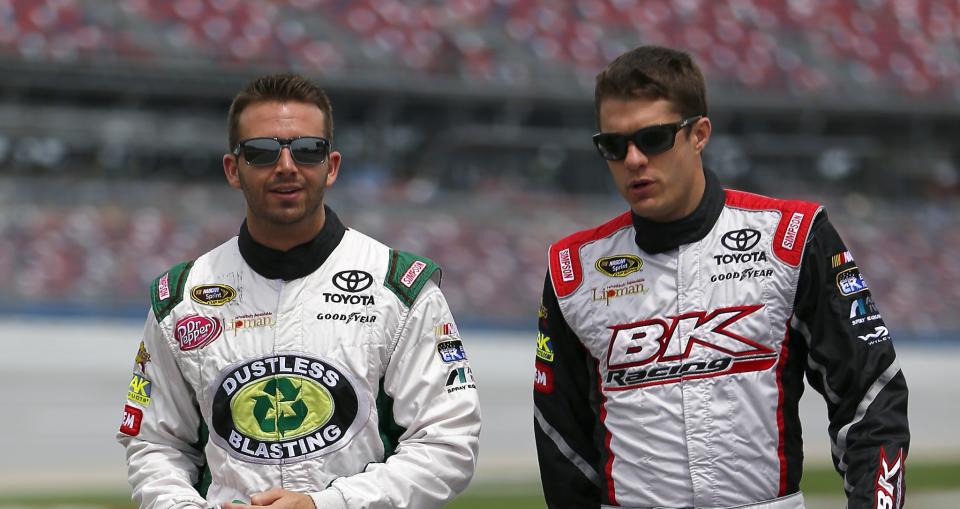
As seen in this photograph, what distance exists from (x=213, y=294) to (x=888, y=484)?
5.12ft

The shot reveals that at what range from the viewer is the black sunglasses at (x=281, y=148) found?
2.76 m

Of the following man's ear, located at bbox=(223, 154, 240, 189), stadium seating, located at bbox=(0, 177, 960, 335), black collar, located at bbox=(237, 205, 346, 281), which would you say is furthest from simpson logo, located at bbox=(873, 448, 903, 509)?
stadium seating, located at bbox=(0, 177, 960, 335)

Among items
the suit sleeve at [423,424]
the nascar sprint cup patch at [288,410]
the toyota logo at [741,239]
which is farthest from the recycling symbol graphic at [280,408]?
the toyota logo at [741,239]

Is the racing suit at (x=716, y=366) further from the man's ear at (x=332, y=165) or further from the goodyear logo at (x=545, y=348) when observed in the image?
the man's ear at (x=332, y=165)

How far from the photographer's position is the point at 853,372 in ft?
8.81

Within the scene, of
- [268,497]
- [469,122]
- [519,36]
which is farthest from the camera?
[519,36]

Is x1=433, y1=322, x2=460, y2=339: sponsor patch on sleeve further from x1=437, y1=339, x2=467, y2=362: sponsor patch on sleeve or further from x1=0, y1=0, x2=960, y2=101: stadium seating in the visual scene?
x1=0, y1=0, x2=960, y2=101: stadium seating

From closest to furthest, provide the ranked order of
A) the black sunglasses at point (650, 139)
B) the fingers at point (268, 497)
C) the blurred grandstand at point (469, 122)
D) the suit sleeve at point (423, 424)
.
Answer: the fingers at point (268, 497)
the suit sleeve at point (423, 424)
the black sunglasses at point (650, 139)
the blurred grandstand at point (469, 122)

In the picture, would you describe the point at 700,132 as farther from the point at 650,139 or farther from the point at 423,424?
the point at 423,424

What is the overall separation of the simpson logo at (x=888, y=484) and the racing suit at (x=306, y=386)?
87 cm

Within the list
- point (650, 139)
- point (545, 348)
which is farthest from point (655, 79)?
point (545, 348)

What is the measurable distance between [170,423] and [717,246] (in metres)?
1.33

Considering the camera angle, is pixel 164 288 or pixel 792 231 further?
pixel 164 288

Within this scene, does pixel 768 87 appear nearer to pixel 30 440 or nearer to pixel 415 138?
pixel 415 138
